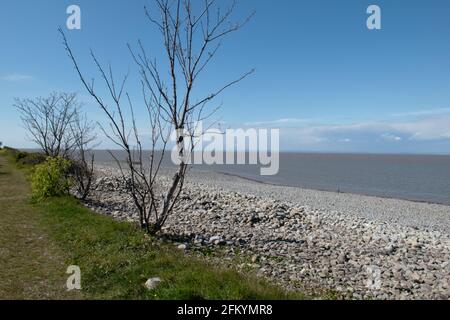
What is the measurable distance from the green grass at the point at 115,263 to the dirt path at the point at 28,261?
20 millimetres

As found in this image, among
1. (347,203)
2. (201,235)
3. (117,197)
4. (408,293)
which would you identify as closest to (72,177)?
(117,197)

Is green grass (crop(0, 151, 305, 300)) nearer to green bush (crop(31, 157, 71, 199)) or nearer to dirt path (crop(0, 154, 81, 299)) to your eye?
dirt path (crop(0, 154, 81, 299))

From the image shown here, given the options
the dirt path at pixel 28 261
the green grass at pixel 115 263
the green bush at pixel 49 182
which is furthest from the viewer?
the green bush at pixel 49 182

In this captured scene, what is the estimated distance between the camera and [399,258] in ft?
34.2

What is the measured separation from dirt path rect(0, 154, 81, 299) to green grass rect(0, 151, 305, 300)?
0.06 ft

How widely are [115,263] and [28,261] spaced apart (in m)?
2.25

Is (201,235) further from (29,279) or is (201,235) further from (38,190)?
(38,190)

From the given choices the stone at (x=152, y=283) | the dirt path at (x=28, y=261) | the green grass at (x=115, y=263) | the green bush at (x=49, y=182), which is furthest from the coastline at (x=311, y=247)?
the dirt path at (x=28, y=261)

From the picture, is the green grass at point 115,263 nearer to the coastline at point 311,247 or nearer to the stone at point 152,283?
the stone at point 152,283

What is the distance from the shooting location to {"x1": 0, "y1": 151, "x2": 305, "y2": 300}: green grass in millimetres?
6461

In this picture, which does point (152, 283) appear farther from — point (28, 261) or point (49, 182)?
point (49, 182)

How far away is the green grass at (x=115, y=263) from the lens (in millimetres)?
6461

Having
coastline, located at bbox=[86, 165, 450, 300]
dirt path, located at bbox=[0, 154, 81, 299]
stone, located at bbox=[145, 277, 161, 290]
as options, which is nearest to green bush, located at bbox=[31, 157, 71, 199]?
coastline, located at bbox=[86, 165, 450, 300]
